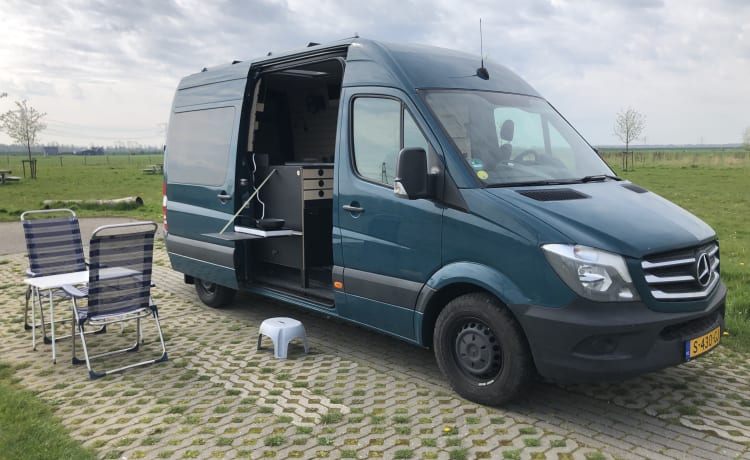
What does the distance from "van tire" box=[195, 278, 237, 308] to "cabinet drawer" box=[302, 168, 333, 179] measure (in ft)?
6.44

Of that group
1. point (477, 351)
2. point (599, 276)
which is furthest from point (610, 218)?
point (477, 351)

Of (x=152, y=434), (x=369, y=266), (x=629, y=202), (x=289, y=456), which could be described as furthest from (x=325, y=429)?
(x=629, y=202)

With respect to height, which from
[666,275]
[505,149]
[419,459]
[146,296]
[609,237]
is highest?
[505,149]

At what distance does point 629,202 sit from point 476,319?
1403 mm

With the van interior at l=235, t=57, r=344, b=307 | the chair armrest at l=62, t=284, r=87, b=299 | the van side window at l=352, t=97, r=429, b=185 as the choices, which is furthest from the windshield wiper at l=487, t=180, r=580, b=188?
the chair armrest at l=62, t=284, r=87, b=299

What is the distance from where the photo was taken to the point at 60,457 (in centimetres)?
382

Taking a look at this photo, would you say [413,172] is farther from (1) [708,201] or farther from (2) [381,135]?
(1) [708,201]

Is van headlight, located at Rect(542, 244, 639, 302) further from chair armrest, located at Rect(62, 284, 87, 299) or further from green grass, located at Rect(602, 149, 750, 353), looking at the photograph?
chair armrest, located at Rect(62, 284, 87, 299)

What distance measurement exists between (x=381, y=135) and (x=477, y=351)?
6.32ft

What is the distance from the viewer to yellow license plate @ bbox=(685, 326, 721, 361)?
416cm

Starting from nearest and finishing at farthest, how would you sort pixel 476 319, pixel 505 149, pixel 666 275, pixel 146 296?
1. pixel 666 275
2. pixel 476 319
3. pixel 505 149
4. pixel 146 296

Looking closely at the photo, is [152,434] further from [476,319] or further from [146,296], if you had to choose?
[476,319]

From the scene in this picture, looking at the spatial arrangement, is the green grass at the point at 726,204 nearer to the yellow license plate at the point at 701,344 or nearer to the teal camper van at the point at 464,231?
the yellow license plate at the point at 701,344

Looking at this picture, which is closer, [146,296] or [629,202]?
[629,202]
